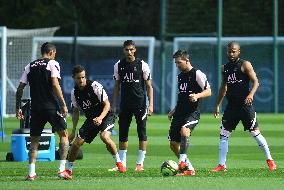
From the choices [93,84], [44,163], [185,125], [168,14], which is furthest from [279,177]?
[168,14]

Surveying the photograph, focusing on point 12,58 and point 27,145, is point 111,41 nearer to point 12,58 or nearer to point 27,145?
point 12,58

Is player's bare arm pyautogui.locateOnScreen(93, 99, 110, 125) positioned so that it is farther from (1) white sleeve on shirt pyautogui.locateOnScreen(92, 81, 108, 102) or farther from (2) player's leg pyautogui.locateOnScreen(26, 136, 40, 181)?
(2) player's leg pyautogui.locateOnScreen(26, 136, 40, 181)

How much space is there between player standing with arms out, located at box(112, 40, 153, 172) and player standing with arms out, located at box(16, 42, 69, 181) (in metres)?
1.83

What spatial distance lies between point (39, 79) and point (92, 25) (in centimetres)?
4059

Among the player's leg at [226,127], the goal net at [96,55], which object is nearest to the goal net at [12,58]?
the goal net at [96,55]

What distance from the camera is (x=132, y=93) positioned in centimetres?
1911

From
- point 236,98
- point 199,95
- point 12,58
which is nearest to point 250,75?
point 236,98

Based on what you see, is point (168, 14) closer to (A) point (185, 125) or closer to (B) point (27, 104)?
(B) point (27, 104)

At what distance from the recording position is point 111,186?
1590cm

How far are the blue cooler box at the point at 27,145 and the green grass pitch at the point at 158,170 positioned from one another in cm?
36

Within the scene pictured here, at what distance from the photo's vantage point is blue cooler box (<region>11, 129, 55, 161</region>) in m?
21.1

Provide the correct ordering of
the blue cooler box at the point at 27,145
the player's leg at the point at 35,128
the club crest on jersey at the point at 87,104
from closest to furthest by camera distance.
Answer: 1. the player's leg at the point at 35,128
2. the club crest on jersey at the point at 87,104
3. the blue cooler box at the point at 27,145

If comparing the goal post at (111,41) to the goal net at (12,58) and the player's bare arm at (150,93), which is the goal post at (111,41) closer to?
the goal net at (12,58)

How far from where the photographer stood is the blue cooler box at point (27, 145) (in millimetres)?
21141
